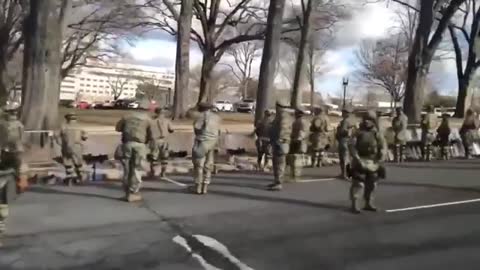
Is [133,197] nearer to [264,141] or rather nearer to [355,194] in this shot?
[355,194]

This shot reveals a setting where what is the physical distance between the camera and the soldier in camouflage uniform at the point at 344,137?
15210 mm

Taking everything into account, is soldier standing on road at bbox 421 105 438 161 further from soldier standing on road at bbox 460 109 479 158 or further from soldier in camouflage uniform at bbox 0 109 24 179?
soldier in camouflage uniform at bbox 0 109 24 179

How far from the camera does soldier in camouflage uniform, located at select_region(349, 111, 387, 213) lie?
1016 cm

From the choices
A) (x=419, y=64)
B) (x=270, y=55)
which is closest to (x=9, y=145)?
(x=270, y=55)

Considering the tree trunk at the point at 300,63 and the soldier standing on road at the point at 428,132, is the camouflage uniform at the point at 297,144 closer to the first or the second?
the soldier standing on road at the point at 428,132

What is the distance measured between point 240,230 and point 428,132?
1276cm

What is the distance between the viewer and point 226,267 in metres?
7.09

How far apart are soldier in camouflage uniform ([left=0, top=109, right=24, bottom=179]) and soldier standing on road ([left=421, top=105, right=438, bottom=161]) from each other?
523 inches

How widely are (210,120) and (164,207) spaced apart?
2061mm

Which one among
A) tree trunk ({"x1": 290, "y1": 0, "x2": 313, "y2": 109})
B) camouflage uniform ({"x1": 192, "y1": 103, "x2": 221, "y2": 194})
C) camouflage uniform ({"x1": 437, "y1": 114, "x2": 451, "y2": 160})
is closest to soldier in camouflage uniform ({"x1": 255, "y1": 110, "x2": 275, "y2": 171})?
camouflage uniform ({"x1": 192, "y1": 103, "x2": 221, "y2": 194})

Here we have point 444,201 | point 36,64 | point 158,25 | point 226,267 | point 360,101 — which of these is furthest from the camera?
point 360,101

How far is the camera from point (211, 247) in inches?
312

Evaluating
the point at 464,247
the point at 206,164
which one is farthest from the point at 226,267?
→ the point at 206,164

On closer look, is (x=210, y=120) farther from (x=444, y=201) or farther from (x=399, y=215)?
(x=444, y=201)
